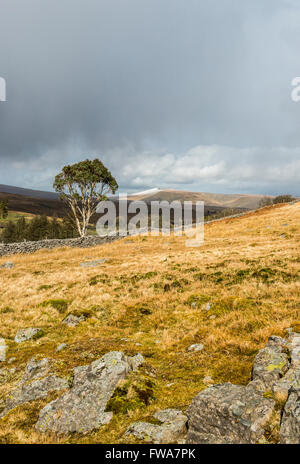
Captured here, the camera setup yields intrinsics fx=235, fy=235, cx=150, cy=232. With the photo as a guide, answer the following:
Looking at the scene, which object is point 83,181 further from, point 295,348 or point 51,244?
point 295,348

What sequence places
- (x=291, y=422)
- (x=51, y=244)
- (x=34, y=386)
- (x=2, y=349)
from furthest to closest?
(x=51, y=244) < (x=2, y=349) < (x=34, y=386) < (x=291, y=422)

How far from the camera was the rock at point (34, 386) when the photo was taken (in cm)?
666

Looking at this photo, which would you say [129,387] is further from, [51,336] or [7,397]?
[51,336]

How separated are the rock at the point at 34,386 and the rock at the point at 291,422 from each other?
569 centimetres

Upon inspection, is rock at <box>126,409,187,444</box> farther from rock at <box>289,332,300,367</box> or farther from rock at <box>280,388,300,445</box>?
rock at <box>289,332,300,367</box>

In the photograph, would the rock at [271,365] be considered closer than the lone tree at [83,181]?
Yes

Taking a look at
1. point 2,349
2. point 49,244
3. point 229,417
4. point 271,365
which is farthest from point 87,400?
point 49,244

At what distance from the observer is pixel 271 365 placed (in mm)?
5812

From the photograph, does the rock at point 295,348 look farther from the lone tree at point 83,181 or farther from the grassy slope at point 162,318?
the lone tree at point 83,181

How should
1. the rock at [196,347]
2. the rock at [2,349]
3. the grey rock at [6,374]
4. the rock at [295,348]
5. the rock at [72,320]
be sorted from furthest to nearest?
the rock at [72,320], the rock at [2,349], the rock at [196,347], the grey rock at [6,374], the rock at [295,348]

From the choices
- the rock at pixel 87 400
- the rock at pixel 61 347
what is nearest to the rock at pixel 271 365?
the rock at pixel 87 400

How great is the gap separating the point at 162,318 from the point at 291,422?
8470 mm

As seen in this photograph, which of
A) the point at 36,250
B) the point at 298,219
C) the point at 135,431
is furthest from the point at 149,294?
the point at 298,219

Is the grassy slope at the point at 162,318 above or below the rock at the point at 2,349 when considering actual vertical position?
above
